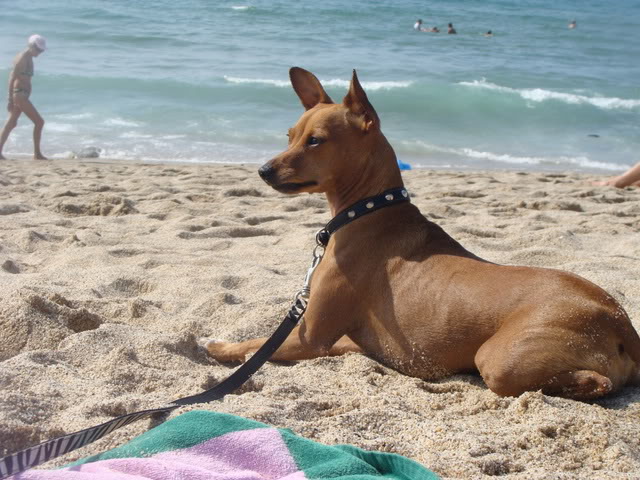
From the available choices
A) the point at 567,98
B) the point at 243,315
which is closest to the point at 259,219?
the point at 243,315

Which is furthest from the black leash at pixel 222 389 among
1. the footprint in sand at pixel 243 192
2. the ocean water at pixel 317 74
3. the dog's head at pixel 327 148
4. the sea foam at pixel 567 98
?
the sea foam at pixel 567 98

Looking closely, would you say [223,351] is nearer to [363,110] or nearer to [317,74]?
[363,110]

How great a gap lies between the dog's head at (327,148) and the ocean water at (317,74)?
8.60m

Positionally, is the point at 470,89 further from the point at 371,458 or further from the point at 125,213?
the point at 371,458

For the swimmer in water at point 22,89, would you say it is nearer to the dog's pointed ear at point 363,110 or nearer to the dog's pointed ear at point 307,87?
the dog's pointed ear at point 307,87

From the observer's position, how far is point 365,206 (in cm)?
388

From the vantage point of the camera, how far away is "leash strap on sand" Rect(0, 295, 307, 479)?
2021mm

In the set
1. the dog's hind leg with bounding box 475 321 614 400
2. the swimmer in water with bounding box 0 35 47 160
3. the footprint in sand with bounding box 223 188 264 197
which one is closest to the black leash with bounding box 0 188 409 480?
the dog's hind leg with bounding box 475 321 614 400

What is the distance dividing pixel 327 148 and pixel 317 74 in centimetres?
1614

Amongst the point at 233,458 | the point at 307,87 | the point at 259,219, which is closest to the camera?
the point at 233,458

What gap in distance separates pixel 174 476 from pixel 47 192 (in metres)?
6.30

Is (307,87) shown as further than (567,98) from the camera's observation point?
No

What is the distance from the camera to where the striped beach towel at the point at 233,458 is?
215cm

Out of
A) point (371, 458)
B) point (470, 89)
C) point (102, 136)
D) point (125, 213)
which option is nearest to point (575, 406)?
point (371, 458)
